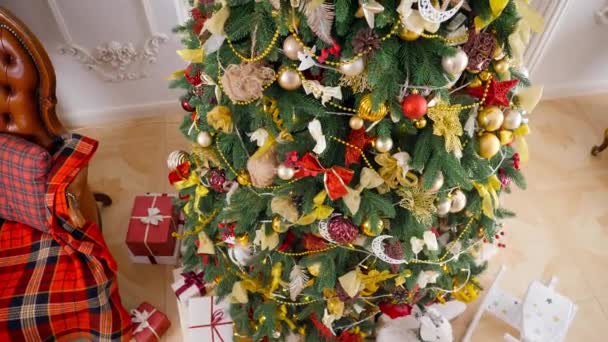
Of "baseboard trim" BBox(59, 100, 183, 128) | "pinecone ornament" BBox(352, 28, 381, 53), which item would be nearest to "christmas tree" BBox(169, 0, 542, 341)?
"pinecone ornament" BBox(352, 28, 381, 53)

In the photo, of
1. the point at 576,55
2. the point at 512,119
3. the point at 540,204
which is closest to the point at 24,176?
the point at 512,119

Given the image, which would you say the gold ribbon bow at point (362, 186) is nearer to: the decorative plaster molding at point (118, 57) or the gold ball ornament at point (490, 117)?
the gold ball ornament at point (490, 117)

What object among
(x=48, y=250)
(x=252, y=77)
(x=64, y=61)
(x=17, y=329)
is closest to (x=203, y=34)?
(x=252, y=77)

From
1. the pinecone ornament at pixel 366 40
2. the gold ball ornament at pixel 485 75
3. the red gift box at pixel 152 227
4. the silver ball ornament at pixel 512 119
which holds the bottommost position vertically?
the red gift box at pixel 152 227

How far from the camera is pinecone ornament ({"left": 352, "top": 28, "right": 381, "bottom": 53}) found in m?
0.88

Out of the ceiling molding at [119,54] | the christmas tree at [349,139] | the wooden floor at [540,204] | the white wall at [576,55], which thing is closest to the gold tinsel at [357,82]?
the christmas tree at [349,139]

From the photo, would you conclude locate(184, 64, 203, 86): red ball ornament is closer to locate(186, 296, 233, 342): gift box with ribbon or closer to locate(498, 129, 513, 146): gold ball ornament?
locate(498, 129, 513, 146): gold ball ornament

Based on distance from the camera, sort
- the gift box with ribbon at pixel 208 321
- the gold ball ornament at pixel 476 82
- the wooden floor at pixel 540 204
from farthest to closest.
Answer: the wooden floor at pixel 540 204 < the gift box with ribbon at pixel 208 321 < the gold ball ornament at pixel 476 82

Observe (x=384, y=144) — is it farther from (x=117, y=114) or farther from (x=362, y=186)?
(x=117, y=114)

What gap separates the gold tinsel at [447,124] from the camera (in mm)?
978

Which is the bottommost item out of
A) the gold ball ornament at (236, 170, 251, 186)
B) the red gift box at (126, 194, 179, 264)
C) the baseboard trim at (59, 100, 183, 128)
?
the red gift box at (126, 194, 179, 264)

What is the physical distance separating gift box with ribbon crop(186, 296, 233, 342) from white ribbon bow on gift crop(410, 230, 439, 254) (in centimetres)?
86

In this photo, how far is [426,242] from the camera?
1.23 metres

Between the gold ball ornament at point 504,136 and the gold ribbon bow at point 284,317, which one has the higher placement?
the gold ball ornament at point 504,136
